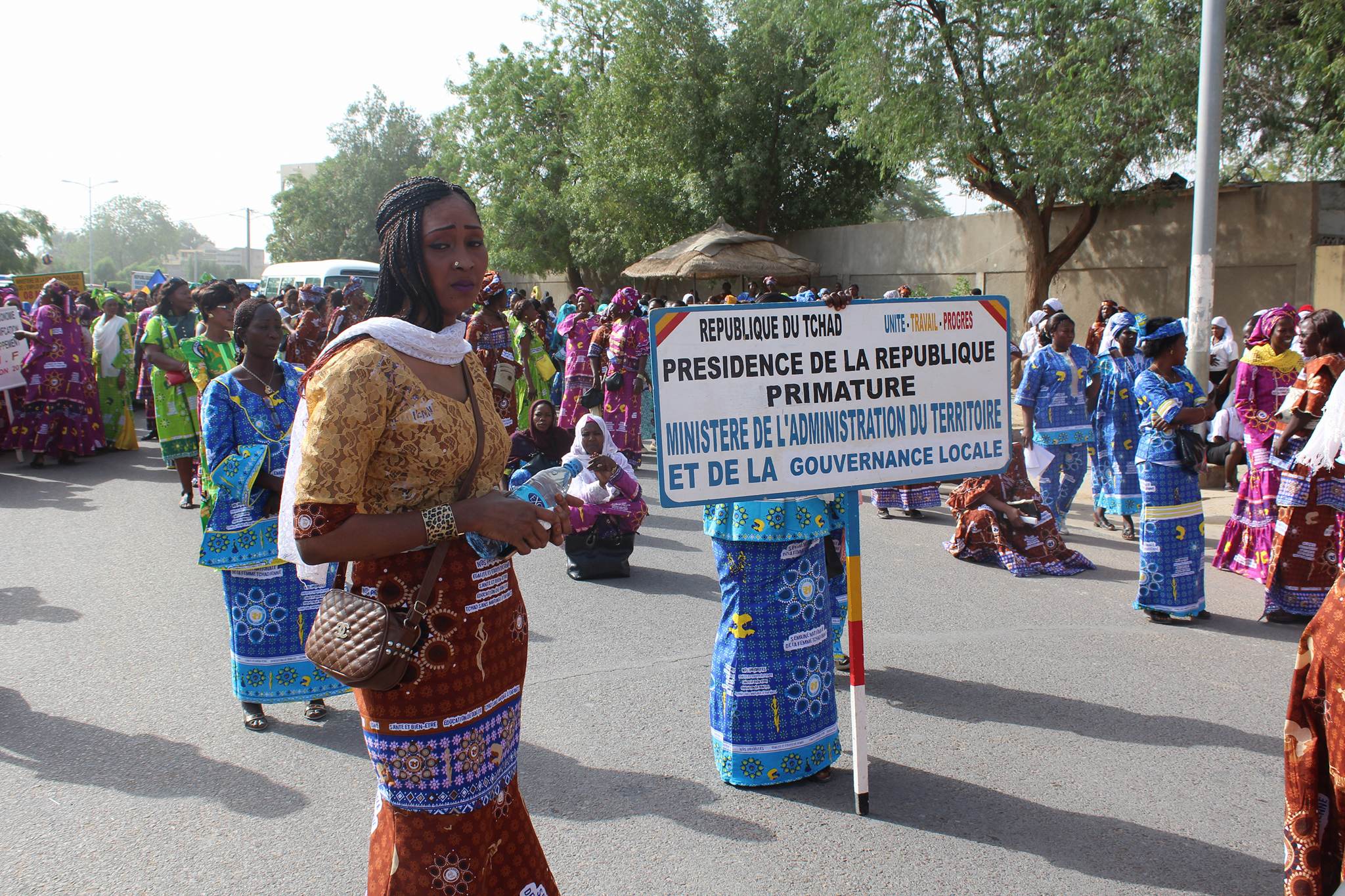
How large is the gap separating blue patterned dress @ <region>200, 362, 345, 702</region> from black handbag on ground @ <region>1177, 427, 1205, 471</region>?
486cm

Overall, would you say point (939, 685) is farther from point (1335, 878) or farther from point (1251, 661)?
point (1335, 878)

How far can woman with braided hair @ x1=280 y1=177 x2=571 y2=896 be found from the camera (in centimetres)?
213

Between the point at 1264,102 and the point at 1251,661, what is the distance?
11.7 metres

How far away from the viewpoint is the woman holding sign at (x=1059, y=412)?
28.5ft

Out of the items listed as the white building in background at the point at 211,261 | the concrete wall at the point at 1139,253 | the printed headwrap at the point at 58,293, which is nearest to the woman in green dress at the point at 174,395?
the printed headwrap at the point at 58,293

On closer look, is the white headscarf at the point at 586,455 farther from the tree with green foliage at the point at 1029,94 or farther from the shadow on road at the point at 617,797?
the tree with green foliage at the point at 1029,94

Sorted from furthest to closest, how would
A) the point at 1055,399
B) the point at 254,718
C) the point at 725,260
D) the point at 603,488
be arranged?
the point at 725,260, the point at 1055,399, the point at 603,488, the point at 254,718

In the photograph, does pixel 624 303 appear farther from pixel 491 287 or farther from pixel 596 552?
pixel 596 552

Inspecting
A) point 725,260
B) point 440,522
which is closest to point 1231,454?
point 440,522

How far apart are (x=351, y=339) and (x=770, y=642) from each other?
2357mm

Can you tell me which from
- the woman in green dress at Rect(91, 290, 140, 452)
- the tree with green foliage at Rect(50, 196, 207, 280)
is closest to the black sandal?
the woman in green dress at Rect(91, 290, 140, 452)

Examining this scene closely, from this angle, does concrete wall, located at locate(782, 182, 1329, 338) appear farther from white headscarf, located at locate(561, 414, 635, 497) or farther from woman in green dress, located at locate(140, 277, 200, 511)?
woman in green dress, located at locate(140, 277, 200, 511)

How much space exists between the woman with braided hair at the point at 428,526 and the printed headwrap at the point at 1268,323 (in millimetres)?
6521

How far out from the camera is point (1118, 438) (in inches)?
344
